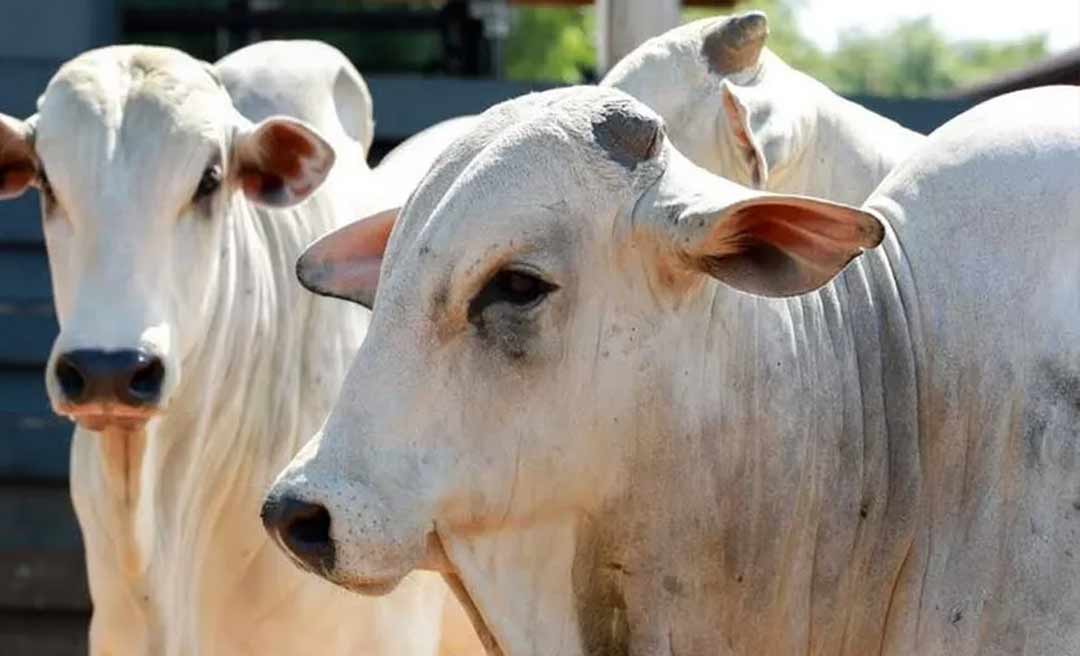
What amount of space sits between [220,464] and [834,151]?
54.8 inches

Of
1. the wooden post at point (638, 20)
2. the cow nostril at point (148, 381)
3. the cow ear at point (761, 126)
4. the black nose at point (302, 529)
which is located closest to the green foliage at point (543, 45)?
the wooden post at point (638, 20)

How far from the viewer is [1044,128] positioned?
307cm

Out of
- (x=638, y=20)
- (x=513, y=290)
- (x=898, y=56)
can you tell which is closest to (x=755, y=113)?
(x=513, y=290)

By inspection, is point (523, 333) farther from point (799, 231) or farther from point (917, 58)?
point (917, 58)

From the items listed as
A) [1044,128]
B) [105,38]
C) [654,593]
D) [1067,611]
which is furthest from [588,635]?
[105,38]

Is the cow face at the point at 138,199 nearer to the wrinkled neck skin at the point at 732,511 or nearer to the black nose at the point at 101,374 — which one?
the black nose at the point at 101,374

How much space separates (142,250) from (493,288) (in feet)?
6.79

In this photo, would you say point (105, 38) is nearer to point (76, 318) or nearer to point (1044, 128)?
point (76, 318)

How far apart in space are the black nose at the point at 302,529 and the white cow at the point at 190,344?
187 centimetres

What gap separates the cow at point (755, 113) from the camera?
4680mm

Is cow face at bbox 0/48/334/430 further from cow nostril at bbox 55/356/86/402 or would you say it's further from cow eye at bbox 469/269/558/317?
cow eye at bbox 469/269/558/317

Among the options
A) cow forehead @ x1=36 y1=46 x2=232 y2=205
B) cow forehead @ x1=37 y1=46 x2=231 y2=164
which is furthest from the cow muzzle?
cow forehead @ x1=37 y1=46 x2=231 y2=164

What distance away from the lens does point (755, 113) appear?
4656mm

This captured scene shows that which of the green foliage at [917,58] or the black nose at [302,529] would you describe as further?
the green foliage at [917,58]
